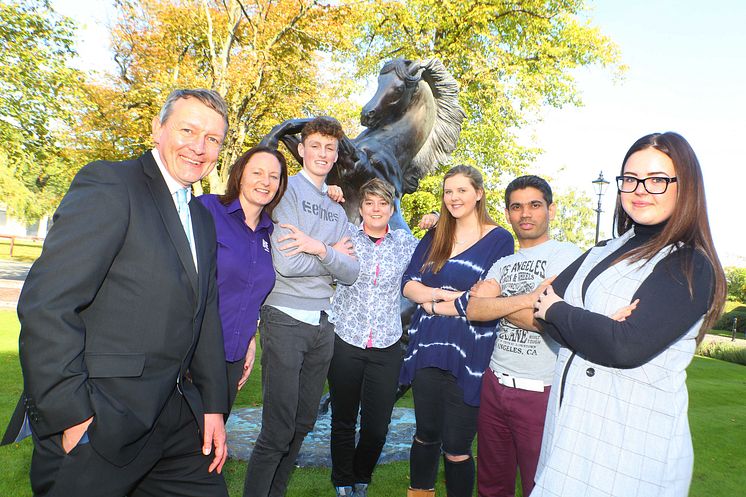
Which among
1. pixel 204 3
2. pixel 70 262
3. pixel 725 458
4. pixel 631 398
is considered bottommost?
pixel 725 458

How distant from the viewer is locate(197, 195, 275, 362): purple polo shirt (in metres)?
2.69

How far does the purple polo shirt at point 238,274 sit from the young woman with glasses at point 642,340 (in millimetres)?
1533

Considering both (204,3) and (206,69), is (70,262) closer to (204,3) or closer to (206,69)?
(204,3)

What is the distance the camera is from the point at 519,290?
2.98 metres

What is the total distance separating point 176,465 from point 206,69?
21.2m

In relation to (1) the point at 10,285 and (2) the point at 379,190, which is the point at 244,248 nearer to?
(2) the point at 379,190

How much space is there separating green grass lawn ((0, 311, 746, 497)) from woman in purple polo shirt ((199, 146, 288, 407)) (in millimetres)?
1846

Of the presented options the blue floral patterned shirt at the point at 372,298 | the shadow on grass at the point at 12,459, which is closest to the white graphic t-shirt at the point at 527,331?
the blue floral patterned shirt at the point at 372,298

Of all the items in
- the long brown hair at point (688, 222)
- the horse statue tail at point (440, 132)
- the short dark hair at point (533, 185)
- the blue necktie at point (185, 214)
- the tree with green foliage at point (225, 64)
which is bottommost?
the blue necktie at point (185, 214)

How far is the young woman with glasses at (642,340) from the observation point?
67.8 inches

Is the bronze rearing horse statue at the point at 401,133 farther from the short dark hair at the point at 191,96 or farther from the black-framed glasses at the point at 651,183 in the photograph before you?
the black-framed glasses at the point at 651,183

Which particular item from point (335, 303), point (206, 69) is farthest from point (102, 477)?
point (206, 69)

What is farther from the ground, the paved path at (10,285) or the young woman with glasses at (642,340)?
the young woman with glasses at (642,340)

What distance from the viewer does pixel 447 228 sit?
3328 mm
